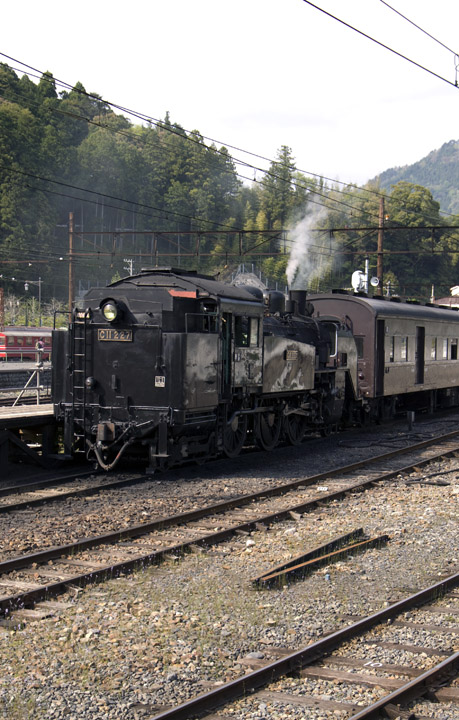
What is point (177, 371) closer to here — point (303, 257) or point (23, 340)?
point (303, 257)

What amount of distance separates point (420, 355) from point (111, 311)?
12623 mm

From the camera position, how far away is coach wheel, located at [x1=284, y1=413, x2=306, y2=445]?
16406mm

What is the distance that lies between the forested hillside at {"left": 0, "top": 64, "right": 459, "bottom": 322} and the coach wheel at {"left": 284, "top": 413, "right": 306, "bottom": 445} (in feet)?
163

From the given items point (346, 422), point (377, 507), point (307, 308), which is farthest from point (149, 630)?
point (346, 422)

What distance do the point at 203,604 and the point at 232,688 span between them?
178cm

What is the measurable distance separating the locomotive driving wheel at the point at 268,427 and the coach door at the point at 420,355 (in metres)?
8.00

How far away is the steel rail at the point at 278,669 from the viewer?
15.7 ft

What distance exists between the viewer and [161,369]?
1231 centimetres

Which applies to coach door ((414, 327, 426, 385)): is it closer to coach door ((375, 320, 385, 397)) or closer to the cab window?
coach door ((375, 320, 385, 397))

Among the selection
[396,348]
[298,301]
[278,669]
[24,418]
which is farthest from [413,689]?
[396,348]

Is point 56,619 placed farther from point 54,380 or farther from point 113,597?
point 54,380

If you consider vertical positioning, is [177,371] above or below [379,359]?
below

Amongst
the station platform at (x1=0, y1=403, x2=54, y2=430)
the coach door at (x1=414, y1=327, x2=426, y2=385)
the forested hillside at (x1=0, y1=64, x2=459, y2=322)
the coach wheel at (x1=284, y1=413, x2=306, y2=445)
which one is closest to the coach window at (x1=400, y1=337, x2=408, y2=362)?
the coach door at (x1=414, y1=327, x2=426, y2=385)

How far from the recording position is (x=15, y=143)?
76500mm
